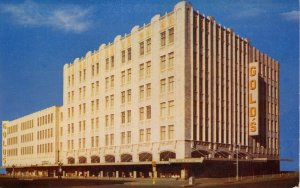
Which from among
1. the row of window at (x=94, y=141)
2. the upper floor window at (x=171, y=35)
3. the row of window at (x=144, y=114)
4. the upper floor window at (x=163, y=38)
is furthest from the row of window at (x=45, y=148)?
the upper floor window at (x=171, y=35)

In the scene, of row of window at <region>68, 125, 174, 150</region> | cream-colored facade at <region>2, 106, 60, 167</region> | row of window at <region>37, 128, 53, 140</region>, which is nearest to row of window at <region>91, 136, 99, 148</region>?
row of window at <region>68, 125, 174, 150</region>

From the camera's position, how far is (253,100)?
6238 centimetres

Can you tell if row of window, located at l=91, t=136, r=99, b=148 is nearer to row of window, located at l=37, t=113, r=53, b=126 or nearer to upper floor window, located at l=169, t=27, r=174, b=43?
row of window, located at l=37, t=113, r=53, b=126

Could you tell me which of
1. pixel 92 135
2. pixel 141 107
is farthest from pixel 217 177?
pixel 92 135

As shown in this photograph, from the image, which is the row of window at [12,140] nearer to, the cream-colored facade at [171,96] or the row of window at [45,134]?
the row of window at [45,134]

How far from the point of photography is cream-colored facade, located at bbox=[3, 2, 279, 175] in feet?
168

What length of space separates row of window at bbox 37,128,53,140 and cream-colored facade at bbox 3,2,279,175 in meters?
8.94

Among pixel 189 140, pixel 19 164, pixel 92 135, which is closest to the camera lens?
pixel 189 140

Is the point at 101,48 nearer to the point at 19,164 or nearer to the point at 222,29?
the point at 222,29

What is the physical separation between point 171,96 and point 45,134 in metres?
43.8

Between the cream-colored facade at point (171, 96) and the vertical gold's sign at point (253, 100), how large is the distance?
835mm

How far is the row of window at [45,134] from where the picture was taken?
83.5m

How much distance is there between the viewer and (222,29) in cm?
5903

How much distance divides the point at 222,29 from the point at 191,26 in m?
9.06
